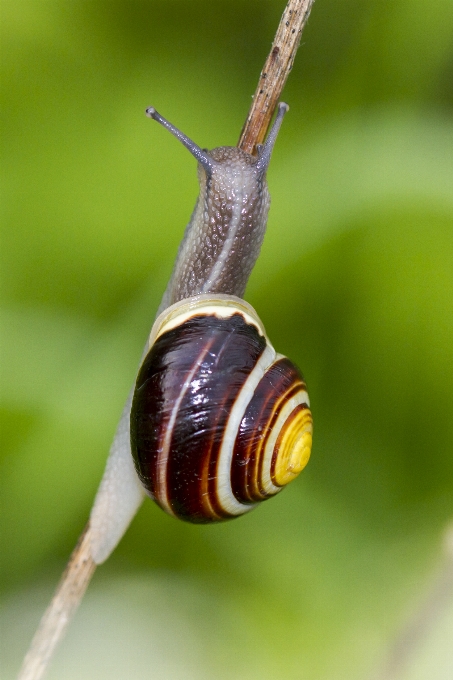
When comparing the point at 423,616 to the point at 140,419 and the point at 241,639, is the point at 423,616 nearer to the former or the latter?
the point at 241,639

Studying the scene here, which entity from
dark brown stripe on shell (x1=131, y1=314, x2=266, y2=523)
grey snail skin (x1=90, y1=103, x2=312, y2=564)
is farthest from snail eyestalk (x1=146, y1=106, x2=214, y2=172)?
dark brown stripe on shell (x1=131, y1=314, x2=266, y2=523)

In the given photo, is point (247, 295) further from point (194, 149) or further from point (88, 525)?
point (88, 525)

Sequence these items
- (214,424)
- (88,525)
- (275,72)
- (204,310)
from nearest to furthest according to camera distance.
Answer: (214,424) < (204,310) < (275,72) < (88,525)

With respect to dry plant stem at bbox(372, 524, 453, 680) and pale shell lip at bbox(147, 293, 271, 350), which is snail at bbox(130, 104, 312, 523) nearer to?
pale shell lip at bbox(147, 293, 271, 350)

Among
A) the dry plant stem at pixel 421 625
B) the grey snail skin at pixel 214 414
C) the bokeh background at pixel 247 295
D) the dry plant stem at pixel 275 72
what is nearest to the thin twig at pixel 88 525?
the dry plant stem at pixel 275 72

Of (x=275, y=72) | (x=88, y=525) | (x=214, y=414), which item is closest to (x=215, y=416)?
(x=214, y=414)

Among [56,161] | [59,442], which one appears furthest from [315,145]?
[59,442]

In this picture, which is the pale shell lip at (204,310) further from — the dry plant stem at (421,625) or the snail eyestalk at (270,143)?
the dry plant stem at (421,625)
